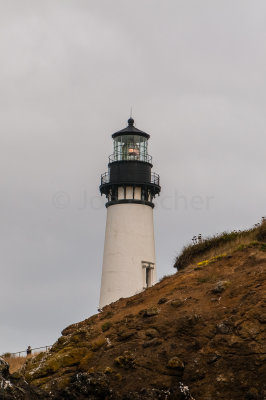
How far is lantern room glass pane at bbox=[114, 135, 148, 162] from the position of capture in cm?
4553

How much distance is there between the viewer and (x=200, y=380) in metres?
21.0

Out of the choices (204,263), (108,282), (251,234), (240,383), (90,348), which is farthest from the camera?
(108,282)

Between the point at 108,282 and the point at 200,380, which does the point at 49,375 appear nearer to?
the point at 200,380

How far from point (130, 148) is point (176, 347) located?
24.8 metres

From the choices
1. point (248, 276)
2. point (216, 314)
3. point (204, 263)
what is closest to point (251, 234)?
point (204, 263)

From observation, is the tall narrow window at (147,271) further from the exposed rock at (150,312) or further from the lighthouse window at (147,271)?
the exposed rock at (150,312)

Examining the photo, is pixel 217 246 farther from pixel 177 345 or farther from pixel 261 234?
pixel 177 345

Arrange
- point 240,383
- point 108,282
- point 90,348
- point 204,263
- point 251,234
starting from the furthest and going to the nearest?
point 108,282 → point 251,234 → point 204,263 → point 90,348 → point 240,383

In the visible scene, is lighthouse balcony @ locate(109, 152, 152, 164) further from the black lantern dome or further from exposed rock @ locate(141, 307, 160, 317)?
exposed rock @ locate(141, 307, 160, 317)

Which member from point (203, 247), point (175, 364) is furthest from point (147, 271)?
point (175, 364)

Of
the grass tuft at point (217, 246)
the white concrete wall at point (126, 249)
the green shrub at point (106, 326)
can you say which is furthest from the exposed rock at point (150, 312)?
the white concrete wall at point (126, 249)

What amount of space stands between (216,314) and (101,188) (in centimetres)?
2312

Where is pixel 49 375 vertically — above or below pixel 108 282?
below

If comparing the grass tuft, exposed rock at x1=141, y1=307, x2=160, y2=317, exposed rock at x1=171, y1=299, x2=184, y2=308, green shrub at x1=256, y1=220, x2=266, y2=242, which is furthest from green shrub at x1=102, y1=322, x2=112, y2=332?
green shrub at x1=256, y1=220, x2=266, y2=242
